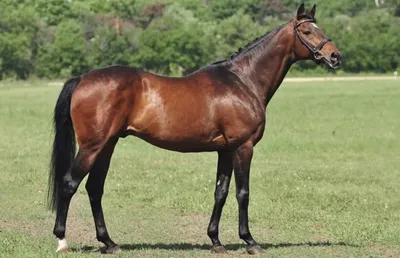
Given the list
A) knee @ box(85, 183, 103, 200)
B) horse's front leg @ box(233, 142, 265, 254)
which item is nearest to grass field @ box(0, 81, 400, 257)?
horse's front leg @ box(233, 142, 265, 254)

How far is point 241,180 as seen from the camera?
29.5 feet

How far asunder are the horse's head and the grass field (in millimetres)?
2166

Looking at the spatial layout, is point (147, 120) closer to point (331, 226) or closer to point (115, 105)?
point (115, 105)

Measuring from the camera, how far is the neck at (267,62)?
9.29 metres

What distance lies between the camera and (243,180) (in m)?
8.98

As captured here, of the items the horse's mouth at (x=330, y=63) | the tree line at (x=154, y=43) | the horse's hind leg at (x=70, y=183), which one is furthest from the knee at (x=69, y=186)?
the tree line at (x=154, y=43)

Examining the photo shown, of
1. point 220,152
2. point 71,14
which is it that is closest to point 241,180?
point 220,152

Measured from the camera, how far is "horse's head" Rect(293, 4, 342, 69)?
29.8ft

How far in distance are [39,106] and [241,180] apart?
29985mm

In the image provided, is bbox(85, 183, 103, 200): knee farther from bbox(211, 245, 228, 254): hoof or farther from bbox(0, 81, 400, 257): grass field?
bbox(211, 245, 228, 254): hoof

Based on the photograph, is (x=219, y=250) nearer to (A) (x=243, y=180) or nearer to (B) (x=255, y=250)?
(B) (x=255, y=250)

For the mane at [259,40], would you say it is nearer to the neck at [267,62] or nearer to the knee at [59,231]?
the neck at [267,62]

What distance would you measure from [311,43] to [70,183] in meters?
3.10

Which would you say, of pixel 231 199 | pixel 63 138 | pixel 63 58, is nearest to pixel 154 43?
pixel 63 58
